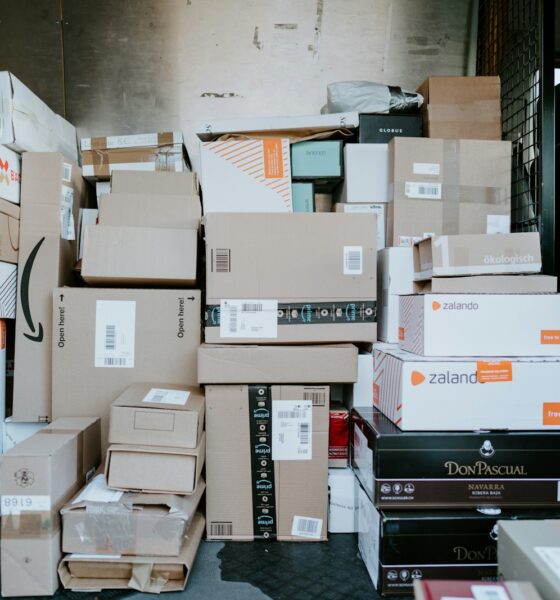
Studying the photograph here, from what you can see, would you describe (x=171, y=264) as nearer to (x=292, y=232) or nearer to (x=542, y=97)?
(x=292, y=232)

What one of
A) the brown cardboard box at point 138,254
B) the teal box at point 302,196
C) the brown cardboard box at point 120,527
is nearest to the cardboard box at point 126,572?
the brown cardboard box at point 120,527

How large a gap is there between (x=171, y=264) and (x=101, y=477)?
2.20ft

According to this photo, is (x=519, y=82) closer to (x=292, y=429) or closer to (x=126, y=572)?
(x=292, y=429)

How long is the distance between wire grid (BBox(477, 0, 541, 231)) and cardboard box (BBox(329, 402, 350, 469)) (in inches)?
39.7

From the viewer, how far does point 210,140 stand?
6.39 ft

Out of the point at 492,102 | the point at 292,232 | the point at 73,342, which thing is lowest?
the point at 73,342

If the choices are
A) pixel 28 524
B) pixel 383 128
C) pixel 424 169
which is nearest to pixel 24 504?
pixel 28 524

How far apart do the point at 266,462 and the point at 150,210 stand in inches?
37.1

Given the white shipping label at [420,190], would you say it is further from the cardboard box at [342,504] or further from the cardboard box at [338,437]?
the cardboard box at [342,504]

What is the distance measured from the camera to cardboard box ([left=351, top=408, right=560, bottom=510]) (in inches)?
49.4

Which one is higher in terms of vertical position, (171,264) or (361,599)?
(171,264)

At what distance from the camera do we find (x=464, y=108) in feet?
6.20

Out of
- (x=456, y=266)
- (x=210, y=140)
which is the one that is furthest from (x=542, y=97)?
(x=210, y=140)

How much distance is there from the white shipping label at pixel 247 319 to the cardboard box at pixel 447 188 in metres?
0.57
